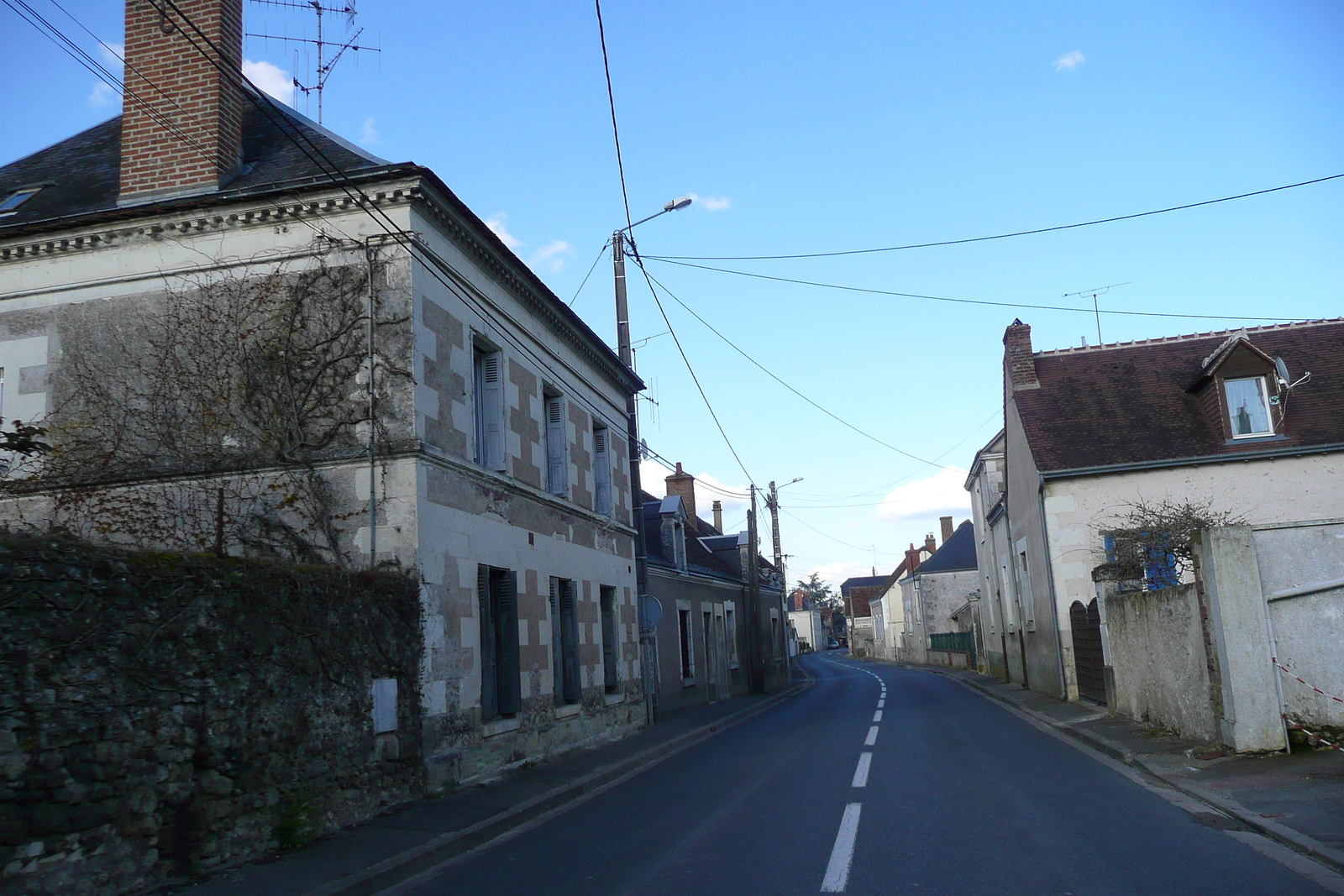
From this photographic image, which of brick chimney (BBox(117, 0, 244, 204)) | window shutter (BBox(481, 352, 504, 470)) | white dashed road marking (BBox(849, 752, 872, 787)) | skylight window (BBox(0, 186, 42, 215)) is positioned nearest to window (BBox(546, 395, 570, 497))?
window shutter (BBox(481, 352, 504, 470))

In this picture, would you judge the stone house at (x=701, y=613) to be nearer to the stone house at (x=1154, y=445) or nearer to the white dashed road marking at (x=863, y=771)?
the stone house at (x=1154, y=445)

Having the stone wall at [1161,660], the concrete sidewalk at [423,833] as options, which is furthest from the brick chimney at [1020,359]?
the concrete sidewalk at [423,833]

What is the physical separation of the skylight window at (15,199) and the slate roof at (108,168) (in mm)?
127

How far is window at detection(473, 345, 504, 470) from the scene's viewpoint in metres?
13.3

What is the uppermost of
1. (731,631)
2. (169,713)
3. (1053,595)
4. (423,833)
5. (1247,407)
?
(1247,407)

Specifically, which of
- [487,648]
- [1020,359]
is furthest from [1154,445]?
[487,648]

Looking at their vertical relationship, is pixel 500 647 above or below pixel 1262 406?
below

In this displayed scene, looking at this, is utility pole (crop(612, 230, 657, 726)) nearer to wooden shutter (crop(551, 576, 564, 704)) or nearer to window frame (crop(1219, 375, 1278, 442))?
wooden shutter (crop(551, 576, 564, 704))

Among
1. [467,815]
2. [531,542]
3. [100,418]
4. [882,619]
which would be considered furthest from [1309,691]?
[882,619]

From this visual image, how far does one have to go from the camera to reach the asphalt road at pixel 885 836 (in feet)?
19.9

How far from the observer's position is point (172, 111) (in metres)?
12.1

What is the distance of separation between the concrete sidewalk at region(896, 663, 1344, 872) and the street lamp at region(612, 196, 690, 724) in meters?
7.35

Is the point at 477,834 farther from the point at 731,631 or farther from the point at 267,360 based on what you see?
the point at 731,631

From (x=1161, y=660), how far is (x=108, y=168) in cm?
1524
